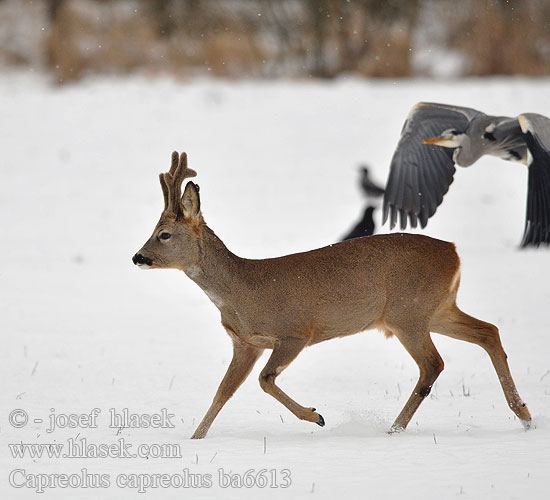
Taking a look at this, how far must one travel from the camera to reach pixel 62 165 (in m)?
18.4

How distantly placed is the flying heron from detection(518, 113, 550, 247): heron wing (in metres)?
0.29

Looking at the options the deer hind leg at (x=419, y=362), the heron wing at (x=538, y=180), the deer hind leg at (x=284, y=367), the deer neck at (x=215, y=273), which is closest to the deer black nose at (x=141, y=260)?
the deer neck at (x=215, y=273)

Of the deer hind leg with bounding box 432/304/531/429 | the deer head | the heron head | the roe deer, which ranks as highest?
the heron head

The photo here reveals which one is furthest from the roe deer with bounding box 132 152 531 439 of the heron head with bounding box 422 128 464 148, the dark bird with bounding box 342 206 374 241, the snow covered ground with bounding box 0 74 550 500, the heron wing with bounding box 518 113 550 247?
the dark bird with bounding box 342 206 374 241

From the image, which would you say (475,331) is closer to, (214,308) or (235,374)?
(235,374)

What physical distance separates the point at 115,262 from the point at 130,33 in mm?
10285

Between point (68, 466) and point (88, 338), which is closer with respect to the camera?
point (68, 466)

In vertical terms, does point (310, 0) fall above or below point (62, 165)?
above

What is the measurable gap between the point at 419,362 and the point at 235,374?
116 centimetres

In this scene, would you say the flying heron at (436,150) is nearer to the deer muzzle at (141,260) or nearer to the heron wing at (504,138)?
the heron wing at (504,138)

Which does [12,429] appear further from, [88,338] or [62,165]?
[62,165]

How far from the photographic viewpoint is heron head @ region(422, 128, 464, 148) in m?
8.63

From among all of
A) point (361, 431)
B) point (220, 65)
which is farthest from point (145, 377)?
point (220, 65)

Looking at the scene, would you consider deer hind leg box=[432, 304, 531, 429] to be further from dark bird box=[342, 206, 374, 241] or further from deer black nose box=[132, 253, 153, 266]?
dark bird box=[342, 206, 374, 241]
